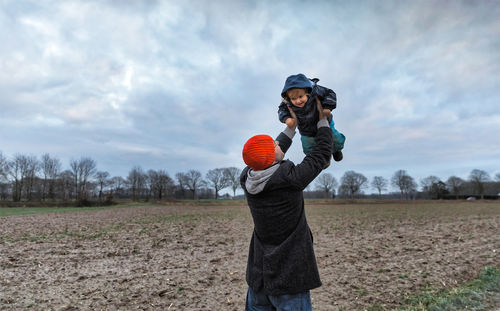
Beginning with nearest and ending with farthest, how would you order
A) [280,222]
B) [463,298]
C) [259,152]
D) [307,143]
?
[259,152] < [280,222] < [307,143] < [463,298]

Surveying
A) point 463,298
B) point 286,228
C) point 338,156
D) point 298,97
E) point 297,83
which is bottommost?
point 463,298

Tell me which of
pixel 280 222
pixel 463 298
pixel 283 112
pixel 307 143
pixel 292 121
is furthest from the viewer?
pixel 463 298

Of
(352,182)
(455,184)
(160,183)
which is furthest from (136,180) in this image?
(455,184)

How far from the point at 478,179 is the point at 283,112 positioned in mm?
141711

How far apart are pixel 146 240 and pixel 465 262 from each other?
39.3 feet

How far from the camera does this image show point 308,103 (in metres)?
2.50

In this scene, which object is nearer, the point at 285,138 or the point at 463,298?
the point at 285,138

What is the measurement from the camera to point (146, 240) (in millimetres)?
12812

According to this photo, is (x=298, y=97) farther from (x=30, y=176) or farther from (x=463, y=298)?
(x=30, y=176)

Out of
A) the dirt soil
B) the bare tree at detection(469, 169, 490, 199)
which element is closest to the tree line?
the bare tree at detection(469, 169, 490, 199)

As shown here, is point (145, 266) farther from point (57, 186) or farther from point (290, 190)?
point (57, 186)

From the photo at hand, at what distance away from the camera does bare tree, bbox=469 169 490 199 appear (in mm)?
103938

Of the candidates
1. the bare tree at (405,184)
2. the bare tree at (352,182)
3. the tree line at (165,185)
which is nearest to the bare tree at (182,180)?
the tree line at (165,185)

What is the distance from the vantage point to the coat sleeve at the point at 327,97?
2.43 m
